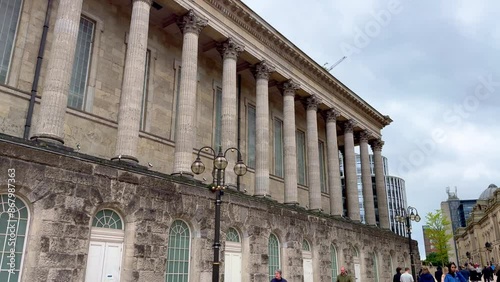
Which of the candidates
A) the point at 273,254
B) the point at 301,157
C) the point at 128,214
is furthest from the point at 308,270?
the point at 128,214

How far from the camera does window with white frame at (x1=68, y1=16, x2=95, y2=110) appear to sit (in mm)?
19016

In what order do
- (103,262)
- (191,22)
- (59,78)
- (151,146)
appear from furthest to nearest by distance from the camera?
(151,146) → (191,22) → (59,78) → (103,262)

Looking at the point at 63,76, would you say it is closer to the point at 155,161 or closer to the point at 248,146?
the point at 155,161

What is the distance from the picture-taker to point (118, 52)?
2145 cm

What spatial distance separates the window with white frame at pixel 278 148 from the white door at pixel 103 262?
672 inches

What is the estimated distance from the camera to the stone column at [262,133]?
23734 millimetres

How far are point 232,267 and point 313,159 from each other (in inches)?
482

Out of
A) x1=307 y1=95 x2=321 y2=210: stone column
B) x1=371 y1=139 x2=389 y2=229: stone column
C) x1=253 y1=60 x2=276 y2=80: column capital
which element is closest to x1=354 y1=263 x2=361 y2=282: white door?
x1=307 y1=95 x2=321 y2=210: stone column

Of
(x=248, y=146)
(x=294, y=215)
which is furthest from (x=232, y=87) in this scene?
(x=294, y=215)

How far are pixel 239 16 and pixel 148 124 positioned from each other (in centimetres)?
862

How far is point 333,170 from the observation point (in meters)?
31.7

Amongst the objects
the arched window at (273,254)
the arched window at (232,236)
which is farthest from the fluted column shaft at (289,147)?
the arched window at (232,236)

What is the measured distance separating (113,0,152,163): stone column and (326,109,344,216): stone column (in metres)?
18.1

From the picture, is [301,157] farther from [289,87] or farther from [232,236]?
[232,236]
